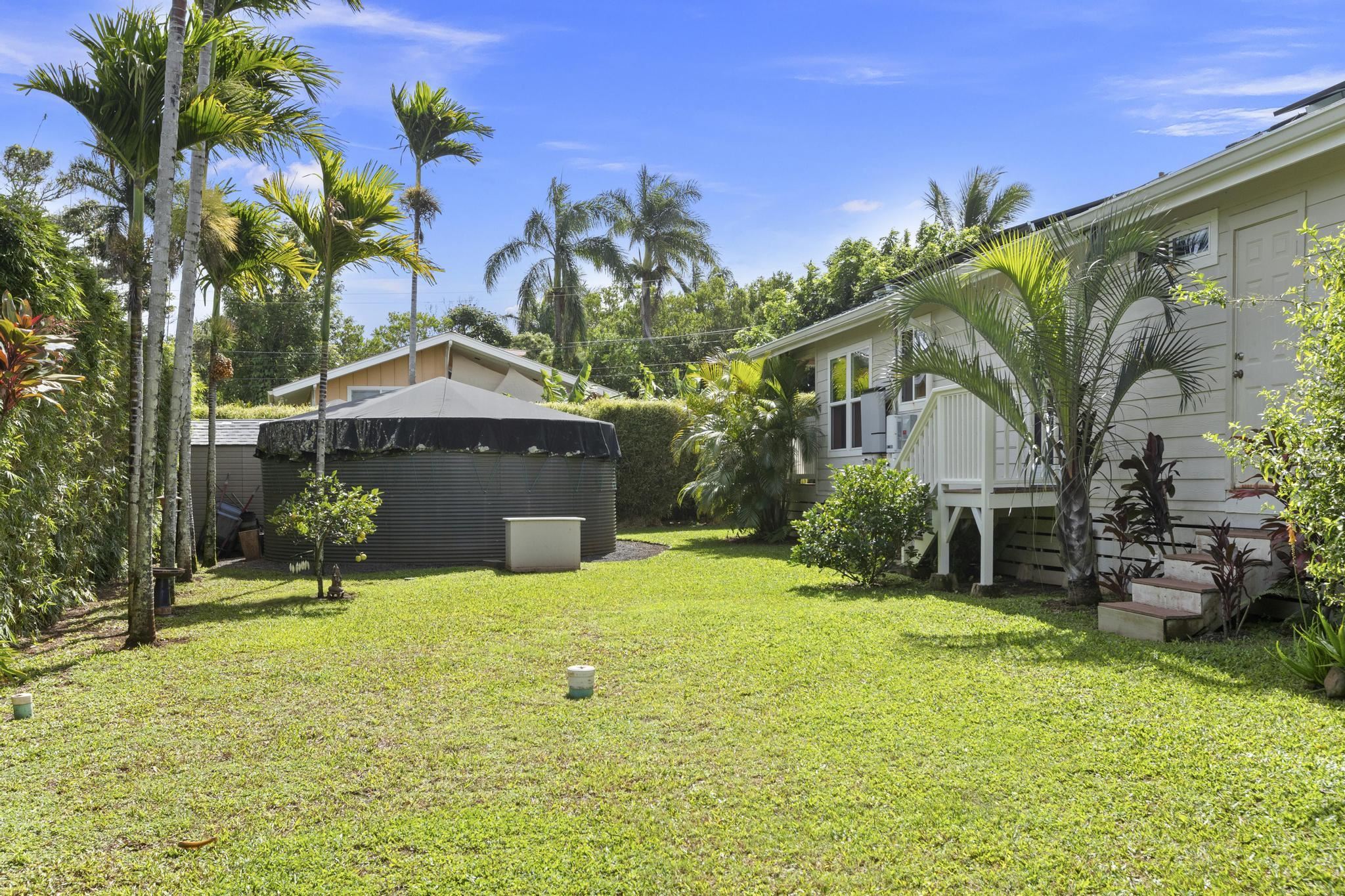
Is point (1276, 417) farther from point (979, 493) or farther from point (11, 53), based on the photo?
point (11, 53)

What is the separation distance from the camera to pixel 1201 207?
26.4 ft

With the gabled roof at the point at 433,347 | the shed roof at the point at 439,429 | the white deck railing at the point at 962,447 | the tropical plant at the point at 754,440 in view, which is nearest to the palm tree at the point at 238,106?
the shed roof at the point at 439,429

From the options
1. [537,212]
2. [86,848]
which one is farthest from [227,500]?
[537,212]

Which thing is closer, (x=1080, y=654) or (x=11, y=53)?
(x=1080, y=654)

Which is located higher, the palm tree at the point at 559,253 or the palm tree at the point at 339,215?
the palm tree at the point at 559,253

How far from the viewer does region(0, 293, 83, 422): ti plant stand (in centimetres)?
573

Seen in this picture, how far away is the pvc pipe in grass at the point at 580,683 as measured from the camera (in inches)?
213

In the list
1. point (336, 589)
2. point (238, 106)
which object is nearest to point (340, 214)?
point (238, 106)

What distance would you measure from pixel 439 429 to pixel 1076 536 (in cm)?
846

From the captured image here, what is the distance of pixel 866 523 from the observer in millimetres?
9523

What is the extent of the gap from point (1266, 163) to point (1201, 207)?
41.4 inches

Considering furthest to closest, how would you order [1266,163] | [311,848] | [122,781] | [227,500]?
[227,500] → [1266,163] → [122,781] → [311,848]

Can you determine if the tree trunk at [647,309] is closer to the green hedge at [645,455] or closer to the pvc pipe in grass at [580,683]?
the green hedge at [645,455]

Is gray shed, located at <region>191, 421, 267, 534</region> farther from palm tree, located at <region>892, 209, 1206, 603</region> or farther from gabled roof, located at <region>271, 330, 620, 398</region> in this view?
palm tree, located at <region>892, 209, 1206, 603</region>
